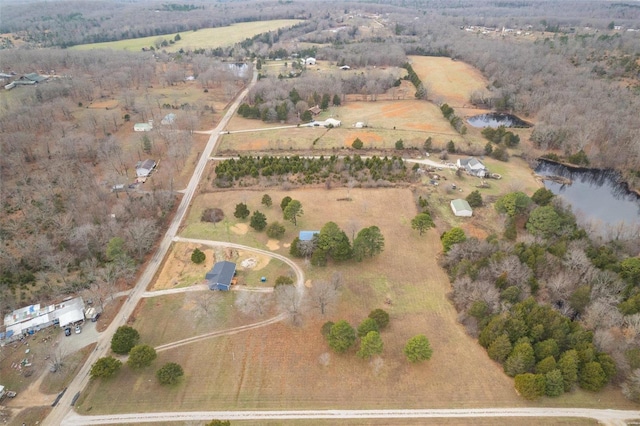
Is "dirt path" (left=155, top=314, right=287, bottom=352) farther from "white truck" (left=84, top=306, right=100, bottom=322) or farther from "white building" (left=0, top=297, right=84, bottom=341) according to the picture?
"white building" (left=0, top=297, right=84, bottom=341)

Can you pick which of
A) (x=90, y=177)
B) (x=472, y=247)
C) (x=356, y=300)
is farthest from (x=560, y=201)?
(x=90, y=177)

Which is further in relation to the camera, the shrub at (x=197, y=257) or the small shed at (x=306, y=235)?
the small shed at (x=306, y=235)

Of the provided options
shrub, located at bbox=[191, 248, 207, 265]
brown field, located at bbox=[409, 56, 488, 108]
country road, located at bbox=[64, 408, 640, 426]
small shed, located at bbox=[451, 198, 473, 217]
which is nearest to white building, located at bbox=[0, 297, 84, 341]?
country road, located at bbox=[64, 408, 640, 426]

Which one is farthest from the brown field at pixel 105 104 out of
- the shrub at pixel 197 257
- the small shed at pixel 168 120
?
the shrub at pixel 197 257

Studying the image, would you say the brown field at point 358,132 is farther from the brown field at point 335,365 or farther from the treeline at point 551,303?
the brown field at point 335,365

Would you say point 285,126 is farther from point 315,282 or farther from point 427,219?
point 315,282

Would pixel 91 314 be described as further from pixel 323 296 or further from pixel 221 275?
pixel 323 296
